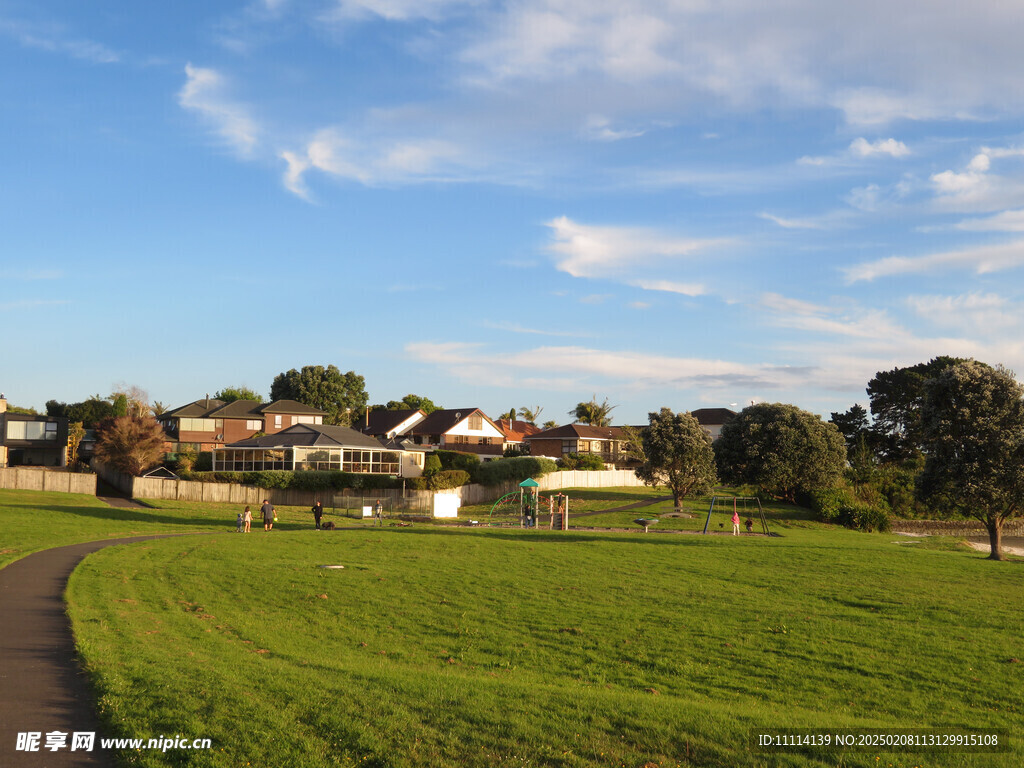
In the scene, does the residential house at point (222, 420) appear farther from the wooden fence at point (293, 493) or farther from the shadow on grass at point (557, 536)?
the shadow on grass at point (557, 536)

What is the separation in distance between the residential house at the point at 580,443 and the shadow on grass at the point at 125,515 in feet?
196

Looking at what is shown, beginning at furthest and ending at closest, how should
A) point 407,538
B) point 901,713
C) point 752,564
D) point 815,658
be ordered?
point 407,538, point 752,564, point 815,658, point 901,713

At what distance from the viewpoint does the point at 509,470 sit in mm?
73875

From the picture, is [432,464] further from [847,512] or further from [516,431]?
[516,431]

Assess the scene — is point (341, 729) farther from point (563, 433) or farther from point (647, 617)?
point (563, 433)

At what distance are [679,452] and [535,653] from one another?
44541mm

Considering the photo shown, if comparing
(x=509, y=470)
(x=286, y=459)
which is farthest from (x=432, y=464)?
(x=286, y=459)

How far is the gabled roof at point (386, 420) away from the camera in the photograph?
111 metres

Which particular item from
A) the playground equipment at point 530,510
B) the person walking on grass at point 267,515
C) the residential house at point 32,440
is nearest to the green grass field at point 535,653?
the person walking on grass at point 267,515

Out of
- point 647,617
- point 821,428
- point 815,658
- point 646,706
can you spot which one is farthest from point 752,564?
point 821,428

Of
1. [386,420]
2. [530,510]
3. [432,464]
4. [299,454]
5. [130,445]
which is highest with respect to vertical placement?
[386,420]

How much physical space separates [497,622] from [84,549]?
18.9 metres

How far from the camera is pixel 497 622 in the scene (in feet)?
57.9

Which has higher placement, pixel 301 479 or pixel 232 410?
pixel 232 410
